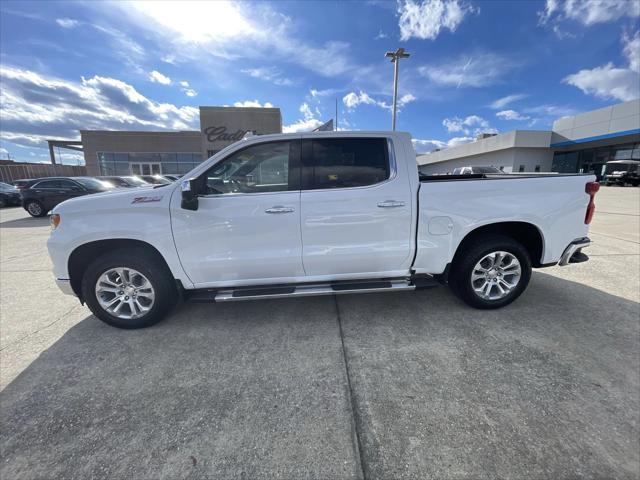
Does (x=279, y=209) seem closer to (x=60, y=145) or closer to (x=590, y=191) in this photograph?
(x=590, y=191)

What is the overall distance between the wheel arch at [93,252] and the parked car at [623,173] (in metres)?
37.9

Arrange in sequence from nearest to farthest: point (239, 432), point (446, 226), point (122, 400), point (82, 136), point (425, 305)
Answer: point (239, 432)
point (122, 400)
point (446, 226)
point (425, 305)
point (82, 136)

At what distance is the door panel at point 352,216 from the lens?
2973mm

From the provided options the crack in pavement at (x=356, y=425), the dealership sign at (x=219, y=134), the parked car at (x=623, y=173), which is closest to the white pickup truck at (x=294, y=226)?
the crack in pavement at (x=356, y=425)

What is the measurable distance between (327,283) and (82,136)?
125 ft

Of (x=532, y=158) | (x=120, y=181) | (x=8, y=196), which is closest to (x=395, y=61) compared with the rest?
(x=120, y=181)

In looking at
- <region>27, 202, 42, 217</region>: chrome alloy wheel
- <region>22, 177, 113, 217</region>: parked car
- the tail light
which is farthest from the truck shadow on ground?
<region>27, 202, 42, 217</region>: chrome alloy wheel

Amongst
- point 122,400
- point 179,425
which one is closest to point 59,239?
point 122,400

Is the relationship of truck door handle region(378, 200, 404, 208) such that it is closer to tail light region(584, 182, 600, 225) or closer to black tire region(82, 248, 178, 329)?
tail light region(584, 182, 600, 225)

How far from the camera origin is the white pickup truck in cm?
293

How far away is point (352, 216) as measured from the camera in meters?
2.99

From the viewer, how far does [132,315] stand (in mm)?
3127

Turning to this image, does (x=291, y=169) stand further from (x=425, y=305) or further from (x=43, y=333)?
(x=43, y=333)

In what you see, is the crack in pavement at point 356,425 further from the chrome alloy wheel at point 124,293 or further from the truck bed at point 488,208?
the chrome alloy wheel at point 124,293
